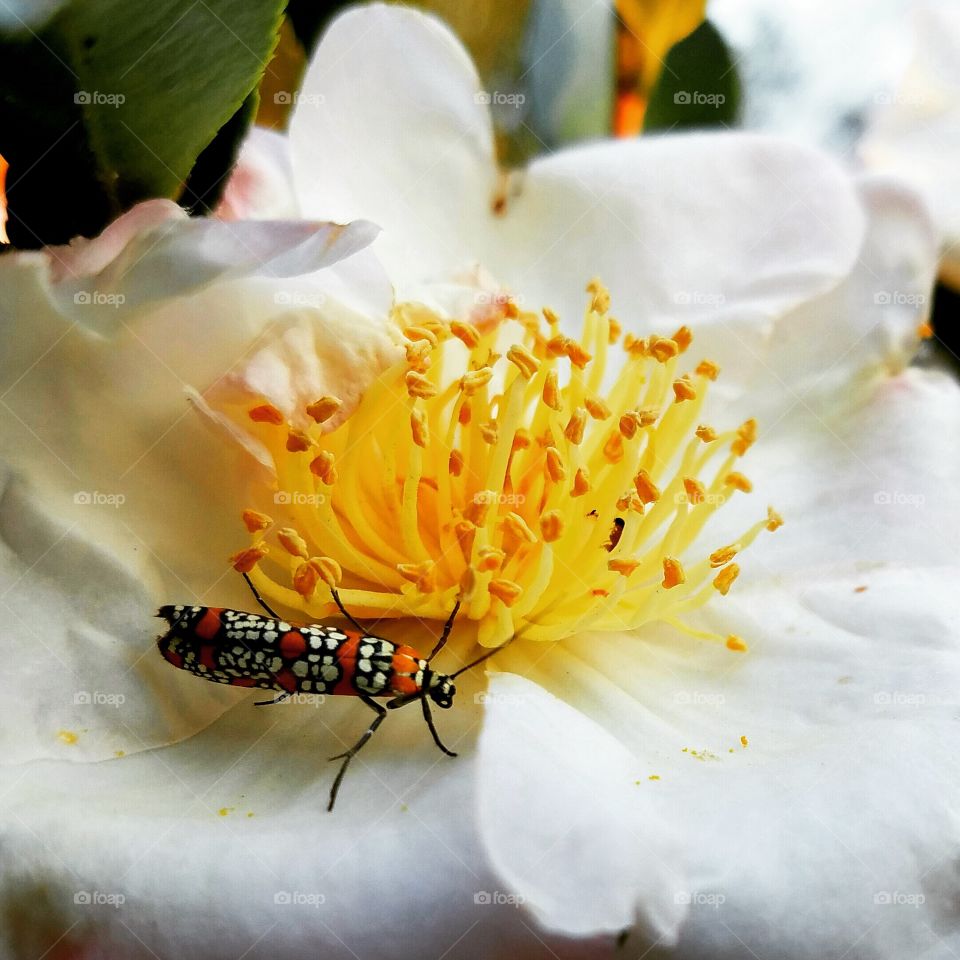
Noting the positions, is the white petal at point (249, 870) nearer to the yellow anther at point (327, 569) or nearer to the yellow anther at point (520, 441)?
the yellow anther at point (327, 569)

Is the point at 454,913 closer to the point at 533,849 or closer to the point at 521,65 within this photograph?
the point at 533,849

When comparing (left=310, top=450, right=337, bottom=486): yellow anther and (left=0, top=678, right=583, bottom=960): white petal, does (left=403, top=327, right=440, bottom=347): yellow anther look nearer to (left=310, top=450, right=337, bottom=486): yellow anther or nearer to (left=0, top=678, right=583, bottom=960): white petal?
(left=310, top=450, right=337, bottom=486): yellow anther

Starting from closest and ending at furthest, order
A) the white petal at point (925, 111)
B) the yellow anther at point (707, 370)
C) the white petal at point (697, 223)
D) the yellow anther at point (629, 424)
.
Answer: the yellow anther at point (629, 424), the yellow anther at point (707, 370), the white petal at point (697, 223), the white petal at point (925, 111)

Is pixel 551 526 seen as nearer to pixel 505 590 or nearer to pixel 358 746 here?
pixel 505 590

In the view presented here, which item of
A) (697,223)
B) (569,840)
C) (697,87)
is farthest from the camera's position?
(697,87)

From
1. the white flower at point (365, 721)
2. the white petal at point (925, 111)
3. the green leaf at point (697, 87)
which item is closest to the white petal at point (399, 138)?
the white flower at point (365, 721)

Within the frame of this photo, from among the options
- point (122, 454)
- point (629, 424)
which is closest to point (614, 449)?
point (629, 424)

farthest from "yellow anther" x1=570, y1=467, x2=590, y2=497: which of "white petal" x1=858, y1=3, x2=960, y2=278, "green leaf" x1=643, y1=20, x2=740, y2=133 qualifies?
"white petal" x1=858, y1=3, x2=960, y2=278
